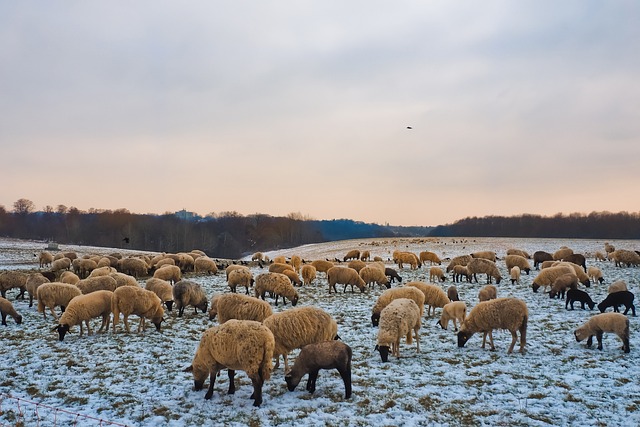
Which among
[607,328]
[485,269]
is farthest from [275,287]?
[485,269]

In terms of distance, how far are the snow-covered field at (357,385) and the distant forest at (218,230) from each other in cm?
8214

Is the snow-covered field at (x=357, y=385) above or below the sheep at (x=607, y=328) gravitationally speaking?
below

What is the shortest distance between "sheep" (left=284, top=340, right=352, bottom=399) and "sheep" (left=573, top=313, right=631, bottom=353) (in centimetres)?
782

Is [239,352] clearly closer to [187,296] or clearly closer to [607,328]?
[187,296]

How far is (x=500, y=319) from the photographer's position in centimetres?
1134

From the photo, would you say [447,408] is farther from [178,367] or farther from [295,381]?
[178,367]

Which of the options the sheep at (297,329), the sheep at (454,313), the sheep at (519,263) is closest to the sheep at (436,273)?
the sheep at (519,263)

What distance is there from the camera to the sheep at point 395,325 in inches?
416

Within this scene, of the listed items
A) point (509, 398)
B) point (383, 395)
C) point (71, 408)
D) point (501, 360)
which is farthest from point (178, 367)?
point (501, 360)

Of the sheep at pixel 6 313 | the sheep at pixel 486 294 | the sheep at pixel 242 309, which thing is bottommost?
the sheep at pixel 6 313

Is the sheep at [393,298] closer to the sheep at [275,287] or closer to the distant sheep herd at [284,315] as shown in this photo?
the distant sheep herd at [284,315]

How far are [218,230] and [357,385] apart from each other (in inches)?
4725

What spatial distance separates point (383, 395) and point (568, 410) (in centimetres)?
352

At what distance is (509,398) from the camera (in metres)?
8.18
